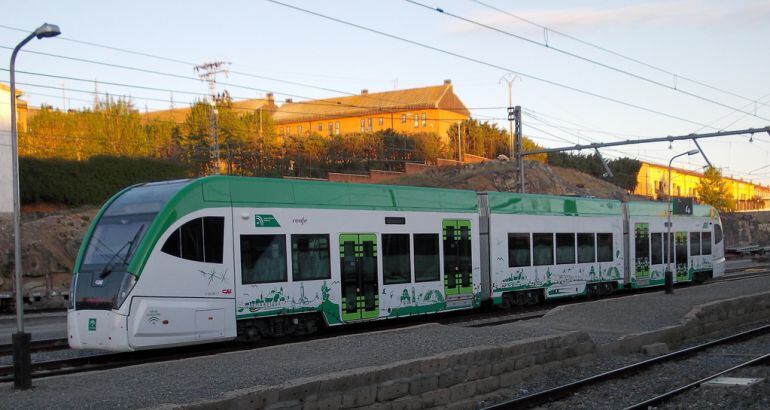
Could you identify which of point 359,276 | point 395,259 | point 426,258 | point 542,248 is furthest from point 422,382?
point 542,248

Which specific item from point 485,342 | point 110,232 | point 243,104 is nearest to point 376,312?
point 485,342

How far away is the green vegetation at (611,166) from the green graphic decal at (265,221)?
8022cm

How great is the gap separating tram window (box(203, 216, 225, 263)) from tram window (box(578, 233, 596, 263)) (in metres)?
14.7

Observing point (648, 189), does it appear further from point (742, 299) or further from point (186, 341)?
point (186, 341)

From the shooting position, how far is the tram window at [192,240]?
1484 cm

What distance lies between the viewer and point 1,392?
35.3ft

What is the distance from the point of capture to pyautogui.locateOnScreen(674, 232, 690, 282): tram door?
3250 centimetres

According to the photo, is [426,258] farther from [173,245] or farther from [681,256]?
[681,256]

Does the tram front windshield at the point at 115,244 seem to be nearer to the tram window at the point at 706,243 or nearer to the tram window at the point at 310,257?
→ the tram window at the point at 310,257

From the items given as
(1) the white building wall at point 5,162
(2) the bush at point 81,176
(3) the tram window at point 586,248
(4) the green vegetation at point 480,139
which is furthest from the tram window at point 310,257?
(4) the green vegetation at point 480,139

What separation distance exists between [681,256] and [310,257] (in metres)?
20.8

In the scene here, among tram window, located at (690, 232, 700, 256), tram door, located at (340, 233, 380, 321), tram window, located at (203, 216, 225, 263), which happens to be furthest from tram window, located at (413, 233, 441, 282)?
tram window, located at (690, 232, 700, 256)

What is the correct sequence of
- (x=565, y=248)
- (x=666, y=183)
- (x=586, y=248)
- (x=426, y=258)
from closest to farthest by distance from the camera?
(x=426, y=258)
(x=565, y=248)
(x=586, y=248)
(x=666, y=183)

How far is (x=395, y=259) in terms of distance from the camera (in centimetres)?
1917
